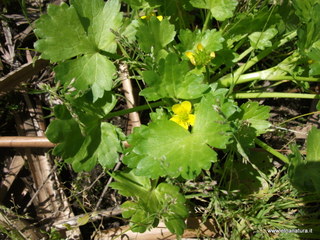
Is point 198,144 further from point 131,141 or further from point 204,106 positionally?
point 131,141

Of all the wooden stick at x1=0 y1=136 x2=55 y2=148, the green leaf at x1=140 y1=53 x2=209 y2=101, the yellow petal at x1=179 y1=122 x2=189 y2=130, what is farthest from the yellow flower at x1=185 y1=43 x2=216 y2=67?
the wooden stick at x1=0 y1=136 x2=55 y2=148

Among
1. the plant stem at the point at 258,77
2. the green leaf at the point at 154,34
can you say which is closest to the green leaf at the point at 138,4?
the green leaf at the point at 154,34

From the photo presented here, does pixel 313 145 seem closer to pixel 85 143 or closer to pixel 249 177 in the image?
pixel 249 177

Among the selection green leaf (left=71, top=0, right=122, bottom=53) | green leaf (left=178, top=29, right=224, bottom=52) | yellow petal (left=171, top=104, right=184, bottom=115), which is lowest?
yellow petal (left=171, top=104, right=184, bottom=115)

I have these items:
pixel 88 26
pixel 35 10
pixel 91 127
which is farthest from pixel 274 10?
pixel 35 10

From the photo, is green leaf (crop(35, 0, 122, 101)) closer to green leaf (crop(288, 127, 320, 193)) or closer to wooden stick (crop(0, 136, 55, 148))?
wooden stick (crop(0, 136, 55, 148))

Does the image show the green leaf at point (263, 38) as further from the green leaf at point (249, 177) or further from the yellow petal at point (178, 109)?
the green leaf at point (249, 177)
